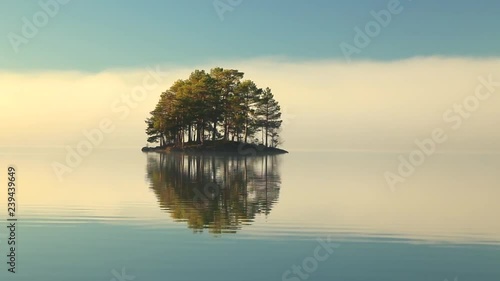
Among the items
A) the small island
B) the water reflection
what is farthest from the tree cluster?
the water reflection

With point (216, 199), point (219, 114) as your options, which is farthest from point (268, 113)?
point (216, 199)

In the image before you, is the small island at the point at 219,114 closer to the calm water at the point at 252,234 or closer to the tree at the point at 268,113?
the tree at the point at 268,113

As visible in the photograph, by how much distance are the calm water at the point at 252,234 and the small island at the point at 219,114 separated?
6656 cm

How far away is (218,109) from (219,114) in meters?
1.02

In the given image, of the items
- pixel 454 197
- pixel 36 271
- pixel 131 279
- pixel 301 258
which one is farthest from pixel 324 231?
pixel 454 197

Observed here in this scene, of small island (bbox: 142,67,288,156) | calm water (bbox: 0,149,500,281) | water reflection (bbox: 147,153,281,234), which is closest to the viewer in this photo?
calm water (bbox: 0,149,500,281)

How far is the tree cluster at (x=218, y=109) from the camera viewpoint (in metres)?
99.7

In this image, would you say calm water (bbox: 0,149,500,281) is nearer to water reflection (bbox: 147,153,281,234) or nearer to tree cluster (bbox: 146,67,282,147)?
water reflection (bbox: 147,153,281,234)

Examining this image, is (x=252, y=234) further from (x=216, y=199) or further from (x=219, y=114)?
(x=219, y=114)

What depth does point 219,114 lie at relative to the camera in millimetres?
100312

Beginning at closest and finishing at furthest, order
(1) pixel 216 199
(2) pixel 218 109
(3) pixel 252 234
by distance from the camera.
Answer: (3) pixel 252 234 < (1) pixel 216 199 < (2) pixel 218 109

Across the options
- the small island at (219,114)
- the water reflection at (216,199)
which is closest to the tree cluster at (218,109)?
the small island at (219,114)

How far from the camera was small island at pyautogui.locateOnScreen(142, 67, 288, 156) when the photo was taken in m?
99.6

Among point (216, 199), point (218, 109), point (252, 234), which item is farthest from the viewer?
point (218, 109)
